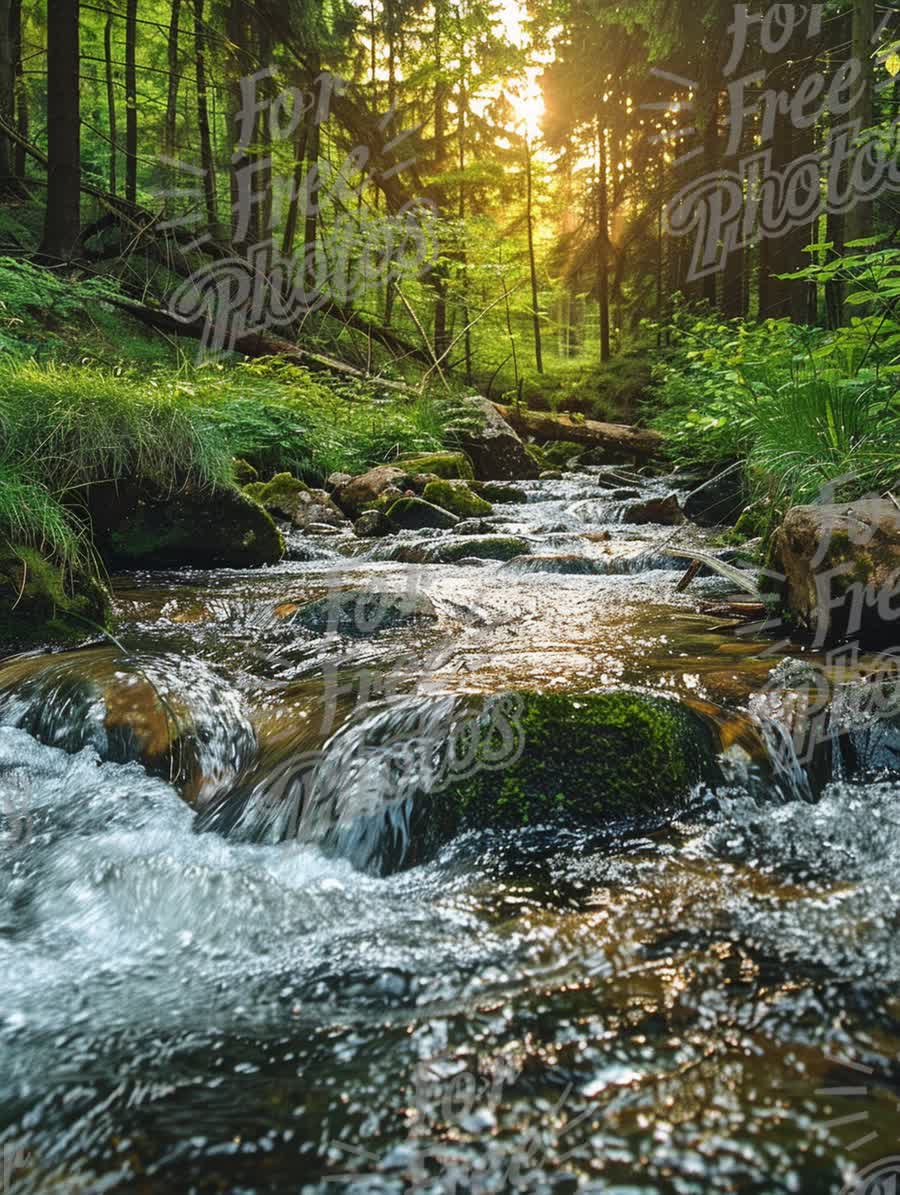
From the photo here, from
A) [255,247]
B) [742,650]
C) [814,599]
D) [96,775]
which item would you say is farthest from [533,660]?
[255,247]

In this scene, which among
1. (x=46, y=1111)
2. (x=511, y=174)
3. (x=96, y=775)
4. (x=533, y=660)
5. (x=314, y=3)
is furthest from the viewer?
(x=511, y=174)

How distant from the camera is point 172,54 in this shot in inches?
487

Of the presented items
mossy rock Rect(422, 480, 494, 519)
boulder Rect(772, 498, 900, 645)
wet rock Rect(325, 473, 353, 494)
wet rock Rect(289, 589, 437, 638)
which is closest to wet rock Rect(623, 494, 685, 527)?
mossy rock Rect(422, 480, 494, 519)

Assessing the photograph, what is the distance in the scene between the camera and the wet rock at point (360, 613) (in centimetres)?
412

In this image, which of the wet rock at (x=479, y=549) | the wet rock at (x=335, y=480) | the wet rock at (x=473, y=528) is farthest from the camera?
the wet rock at (x=335, y=480)

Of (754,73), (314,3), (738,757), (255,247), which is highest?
(314,3)

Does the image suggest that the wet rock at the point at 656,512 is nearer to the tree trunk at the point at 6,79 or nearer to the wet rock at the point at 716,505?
the wet rock at the point at 716,505

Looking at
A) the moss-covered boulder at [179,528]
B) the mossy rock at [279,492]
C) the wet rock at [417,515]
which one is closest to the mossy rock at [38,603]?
the moss-covered boulder at [179,528]

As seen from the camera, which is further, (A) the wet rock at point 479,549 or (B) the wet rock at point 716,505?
(B) the wet rock at point 716,505

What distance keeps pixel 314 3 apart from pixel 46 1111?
49.5 ft

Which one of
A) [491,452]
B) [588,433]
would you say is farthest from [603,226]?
[491,452]

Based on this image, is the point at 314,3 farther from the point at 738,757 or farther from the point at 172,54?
the point at 738,757

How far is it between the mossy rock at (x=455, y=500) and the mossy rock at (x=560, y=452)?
4804mm

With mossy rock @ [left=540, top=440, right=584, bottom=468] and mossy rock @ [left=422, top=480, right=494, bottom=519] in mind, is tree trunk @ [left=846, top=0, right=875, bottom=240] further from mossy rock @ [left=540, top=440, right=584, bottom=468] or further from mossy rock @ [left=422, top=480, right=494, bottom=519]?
mossy rock @ [left=540, top=440, right=584, bottom=468]
